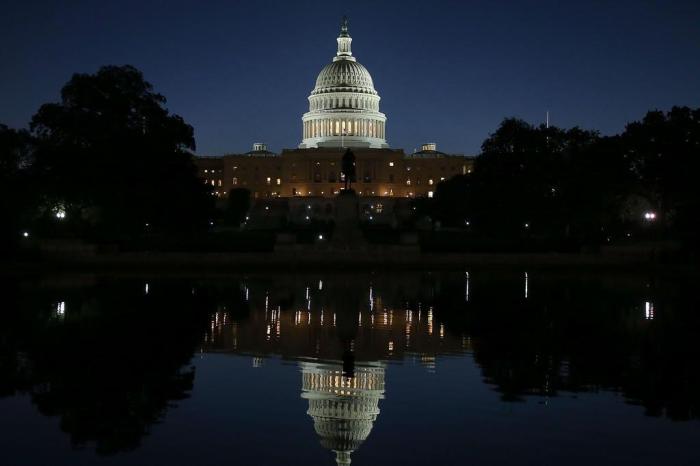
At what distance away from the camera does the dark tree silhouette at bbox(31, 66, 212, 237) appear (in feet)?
173

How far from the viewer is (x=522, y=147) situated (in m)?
64.8

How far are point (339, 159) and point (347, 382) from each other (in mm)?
132073

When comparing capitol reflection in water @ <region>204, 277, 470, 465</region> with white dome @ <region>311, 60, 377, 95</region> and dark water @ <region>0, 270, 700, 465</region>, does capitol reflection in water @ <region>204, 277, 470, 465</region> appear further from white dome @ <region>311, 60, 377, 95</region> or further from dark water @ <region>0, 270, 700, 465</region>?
white dome @ <region>311, 60, 377, 95</region>

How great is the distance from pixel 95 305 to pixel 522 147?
44044 millimetres

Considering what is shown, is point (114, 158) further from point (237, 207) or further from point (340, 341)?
point (237, 207)

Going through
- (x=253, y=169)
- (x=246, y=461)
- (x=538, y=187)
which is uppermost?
(x=253, y=169)

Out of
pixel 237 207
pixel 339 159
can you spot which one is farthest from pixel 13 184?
pixel 339 159

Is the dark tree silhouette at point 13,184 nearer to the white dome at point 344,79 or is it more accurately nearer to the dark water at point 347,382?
the dark water at point 347,382

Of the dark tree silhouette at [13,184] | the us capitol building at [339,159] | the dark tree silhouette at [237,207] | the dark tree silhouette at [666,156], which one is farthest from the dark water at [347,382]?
the us capitol building at [339,159]

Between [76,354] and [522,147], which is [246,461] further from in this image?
[522,147]

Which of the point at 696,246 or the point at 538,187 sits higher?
the point at 538,187

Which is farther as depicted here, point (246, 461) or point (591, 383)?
point (591, 383)

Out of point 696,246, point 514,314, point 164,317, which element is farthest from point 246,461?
point 696,246

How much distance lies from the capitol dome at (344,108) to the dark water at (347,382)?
12760 centimetres
